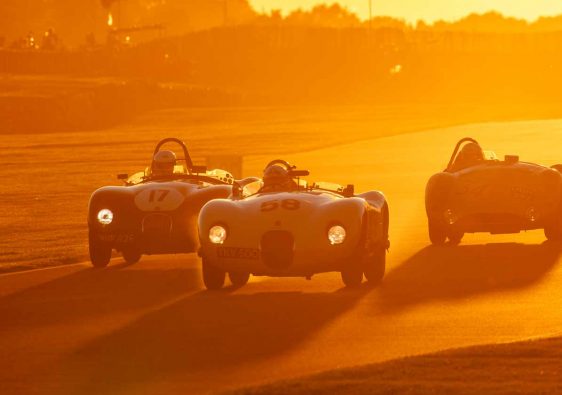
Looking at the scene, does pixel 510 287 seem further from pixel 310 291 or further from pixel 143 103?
pixel 143 103

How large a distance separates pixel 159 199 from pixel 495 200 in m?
4.73

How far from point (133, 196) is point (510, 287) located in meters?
4.95

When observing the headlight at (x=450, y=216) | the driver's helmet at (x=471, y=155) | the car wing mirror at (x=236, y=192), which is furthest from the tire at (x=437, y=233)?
the car wing mirror at (x=236, y=192)

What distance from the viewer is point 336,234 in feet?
56.0

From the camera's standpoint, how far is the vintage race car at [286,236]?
55.5 feet

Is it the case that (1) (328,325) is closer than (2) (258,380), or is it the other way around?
(2) (258,380)

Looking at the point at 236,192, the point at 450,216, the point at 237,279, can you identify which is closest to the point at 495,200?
the point at 450,216

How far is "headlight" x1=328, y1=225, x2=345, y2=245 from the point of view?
17047 mm

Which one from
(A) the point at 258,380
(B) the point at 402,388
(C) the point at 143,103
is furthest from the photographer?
(C) the point at 143,103

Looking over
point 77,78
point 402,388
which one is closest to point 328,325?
point 402,388

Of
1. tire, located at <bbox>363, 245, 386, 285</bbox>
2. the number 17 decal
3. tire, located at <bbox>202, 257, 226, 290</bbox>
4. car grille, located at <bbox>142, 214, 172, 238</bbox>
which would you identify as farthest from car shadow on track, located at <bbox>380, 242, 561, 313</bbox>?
the number 17 decal

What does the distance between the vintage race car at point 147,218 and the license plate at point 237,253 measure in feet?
8.91

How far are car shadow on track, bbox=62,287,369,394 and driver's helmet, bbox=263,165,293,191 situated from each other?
1.37 meters

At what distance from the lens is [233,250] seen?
17.1 meters
